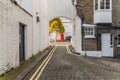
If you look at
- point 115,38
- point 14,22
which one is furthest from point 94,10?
point 14,22

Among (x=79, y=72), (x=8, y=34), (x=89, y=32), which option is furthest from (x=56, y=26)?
(x=8, y=34)

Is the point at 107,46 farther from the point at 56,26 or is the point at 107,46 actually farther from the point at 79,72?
the point at 56,26

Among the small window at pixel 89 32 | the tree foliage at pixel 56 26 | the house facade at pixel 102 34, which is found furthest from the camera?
the tree foliage at pixel 56 26

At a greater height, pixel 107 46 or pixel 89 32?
pixel 89 32

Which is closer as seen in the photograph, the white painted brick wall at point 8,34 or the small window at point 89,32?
the white painted brick wall at point 8,34

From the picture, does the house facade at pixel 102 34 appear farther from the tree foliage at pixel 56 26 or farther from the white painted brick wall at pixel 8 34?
the tree foliage at pixel 56 26

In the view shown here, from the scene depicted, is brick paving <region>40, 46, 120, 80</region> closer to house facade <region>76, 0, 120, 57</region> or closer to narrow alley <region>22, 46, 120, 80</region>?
narrow alley <region>22, 46, 120, 80</region>

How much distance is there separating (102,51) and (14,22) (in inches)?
630

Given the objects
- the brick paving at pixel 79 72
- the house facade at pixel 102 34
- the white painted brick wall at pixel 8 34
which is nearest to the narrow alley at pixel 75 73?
the brick paving at pixel 79 72

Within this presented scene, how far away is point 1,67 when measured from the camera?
1261 cm

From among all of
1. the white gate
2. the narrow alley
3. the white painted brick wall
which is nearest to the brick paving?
the narrow alley

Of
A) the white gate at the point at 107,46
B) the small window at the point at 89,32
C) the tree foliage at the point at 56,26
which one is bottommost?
the white gate at the point at 107,46

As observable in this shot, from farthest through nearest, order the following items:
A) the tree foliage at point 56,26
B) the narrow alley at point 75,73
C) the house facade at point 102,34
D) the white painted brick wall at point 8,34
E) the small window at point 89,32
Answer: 1. the tree foliage at point 56,26
2. the small window at point 89,32
3. the house facade at point 102,34
4. the narrow alley at point 75,73
5. the white painted brick wall at point 8,34

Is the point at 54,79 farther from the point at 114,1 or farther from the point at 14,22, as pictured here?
the point at 114,1
